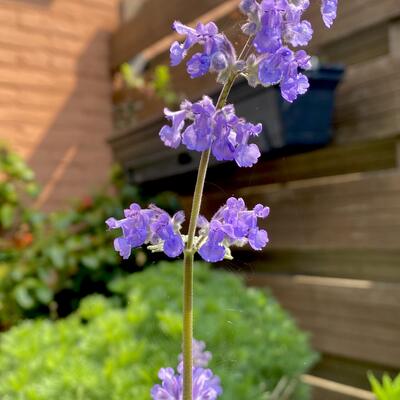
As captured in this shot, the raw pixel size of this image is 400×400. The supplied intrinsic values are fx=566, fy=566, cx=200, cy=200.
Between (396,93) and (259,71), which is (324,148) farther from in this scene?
(259,71)

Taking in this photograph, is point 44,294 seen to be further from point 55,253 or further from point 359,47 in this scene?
point 359,47

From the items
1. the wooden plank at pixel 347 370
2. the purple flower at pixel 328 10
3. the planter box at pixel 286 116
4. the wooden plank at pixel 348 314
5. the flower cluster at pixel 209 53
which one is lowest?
the wooden plank at pixel 347 370

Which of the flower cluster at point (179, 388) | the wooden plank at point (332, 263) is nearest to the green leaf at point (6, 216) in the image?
the wooden plank at point (332, 263)

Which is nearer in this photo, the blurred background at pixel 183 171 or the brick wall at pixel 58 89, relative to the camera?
the blurred background at pixel 183 171

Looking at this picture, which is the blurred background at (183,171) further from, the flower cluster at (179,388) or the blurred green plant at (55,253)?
the flower cluster at (179,388)

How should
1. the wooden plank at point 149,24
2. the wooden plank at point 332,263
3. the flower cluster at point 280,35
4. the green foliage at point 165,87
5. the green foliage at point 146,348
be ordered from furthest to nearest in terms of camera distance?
the green foliage at point 165,87 → the wooden plank at point 149,24 → the wooden plank at point 332,263 → the green foliage at point 146,348 → the flower cluster at point 280,35

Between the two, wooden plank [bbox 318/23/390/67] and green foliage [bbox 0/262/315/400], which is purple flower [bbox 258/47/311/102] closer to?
green foliage [bbox 0/262/315/400]

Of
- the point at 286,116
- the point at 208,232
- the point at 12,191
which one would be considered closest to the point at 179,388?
the point at 208,232

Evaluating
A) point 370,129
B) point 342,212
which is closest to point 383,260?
point 342,212
